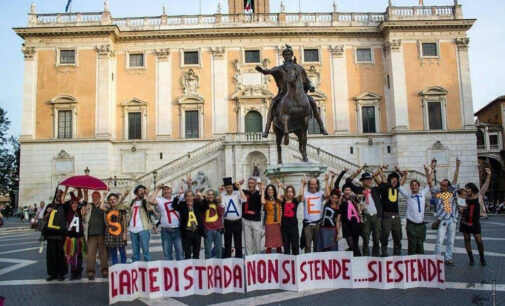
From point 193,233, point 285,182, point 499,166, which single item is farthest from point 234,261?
point 499,166

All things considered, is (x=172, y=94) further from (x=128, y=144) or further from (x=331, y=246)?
(x=331, y=246)

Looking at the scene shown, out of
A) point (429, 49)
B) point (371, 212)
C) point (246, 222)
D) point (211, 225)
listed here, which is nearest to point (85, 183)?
point (211, 225)

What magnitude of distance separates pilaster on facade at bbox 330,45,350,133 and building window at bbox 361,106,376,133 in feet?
4.27

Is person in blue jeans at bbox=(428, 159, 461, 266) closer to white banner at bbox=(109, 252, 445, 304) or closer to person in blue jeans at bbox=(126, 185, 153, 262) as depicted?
white banner at bbox=(109, 252, 445, 304)

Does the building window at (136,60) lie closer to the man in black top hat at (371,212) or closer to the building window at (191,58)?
the building window at (191,58)

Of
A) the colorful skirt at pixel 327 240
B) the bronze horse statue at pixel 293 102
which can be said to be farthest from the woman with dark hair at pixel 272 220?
the bronze horse statue at pixel 293 102

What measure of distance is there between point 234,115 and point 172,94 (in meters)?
5.08

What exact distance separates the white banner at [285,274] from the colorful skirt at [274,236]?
1628 millimetres

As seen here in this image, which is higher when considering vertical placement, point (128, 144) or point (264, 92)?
point (264, 92)

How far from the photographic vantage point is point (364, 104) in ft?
117

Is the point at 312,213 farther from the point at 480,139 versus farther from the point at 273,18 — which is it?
the point at 480,139

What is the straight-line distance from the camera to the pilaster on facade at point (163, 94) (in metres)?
35.0

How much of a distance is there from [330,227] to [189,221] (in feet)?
9.09

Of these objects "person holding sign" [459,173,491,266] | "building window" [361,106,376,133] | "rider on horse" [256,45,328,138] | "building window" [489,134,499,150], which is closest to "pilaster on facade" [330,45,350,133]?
"building window" [361,106,376,133]
